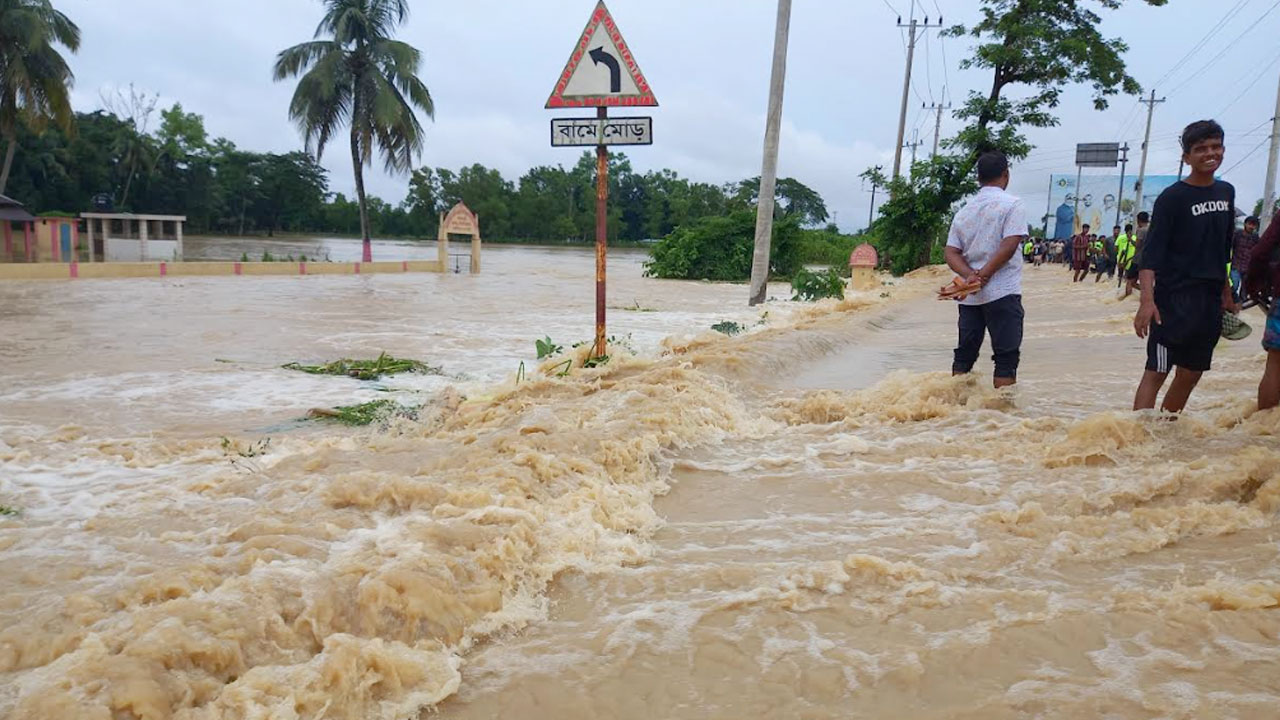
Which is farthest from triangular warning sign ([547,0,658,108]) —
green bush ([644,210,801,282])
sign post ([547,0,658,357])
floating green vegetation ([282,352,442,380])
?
green bush ([644,210,801,282])

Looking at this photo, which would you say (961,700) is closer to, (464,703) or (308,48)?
(464,703)

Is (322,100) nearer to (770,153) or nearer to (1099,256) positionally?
(770,153)

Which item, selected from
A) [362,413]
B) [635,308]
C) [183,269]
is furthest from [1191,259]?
[183,269]

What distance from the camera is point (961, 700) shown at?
7.07ft

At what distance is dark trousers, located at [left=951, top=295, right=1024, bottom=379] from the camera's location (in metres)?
4.88

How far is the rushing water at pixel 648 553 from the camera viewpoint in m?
2.21

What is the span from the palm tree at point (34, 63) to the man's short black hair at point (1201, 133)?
29.9m

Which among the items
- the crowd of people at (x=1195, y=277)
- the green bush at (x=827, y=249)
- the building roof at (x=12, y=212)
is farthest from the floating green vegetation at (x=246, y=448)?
the green bush at (x=827, y=249)

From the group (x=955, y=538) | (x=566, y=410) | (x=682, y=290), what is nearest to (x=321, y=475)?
(x=566, y=410)

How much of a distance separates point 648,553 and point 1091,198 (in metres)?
77.4

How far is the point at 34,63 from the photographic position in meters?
25.8

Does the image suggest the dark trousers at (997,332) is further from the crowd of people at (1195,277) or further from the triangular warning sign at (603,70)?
the triangular warning sign at (603,70)

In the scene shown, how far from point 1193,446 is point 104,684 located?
15.0ft

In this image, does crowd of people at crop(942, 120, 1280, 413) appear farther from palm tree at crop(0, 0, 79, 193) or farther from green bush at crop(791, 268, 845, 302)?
palm tree at crop(0, 0, 79, 193)
